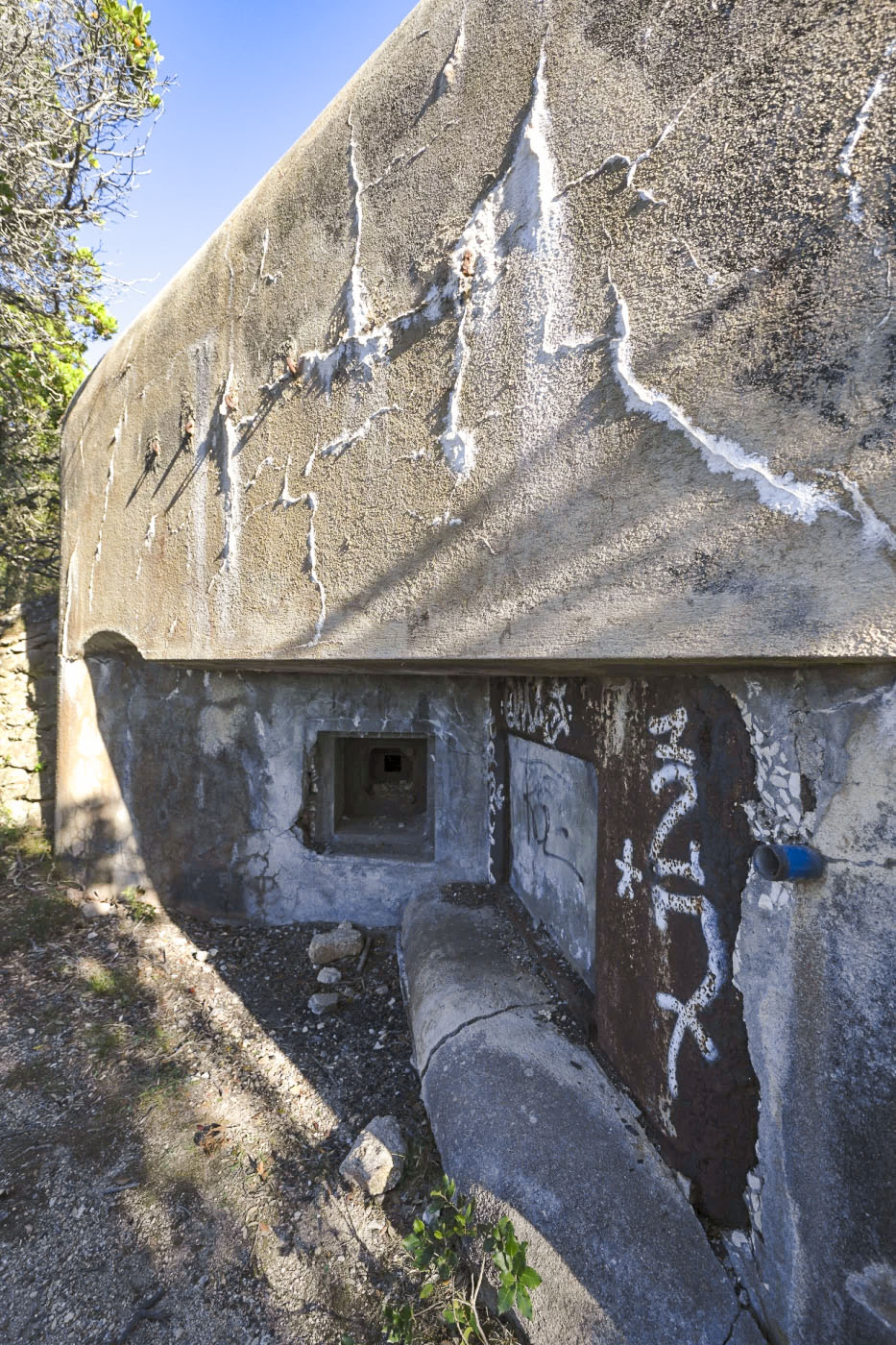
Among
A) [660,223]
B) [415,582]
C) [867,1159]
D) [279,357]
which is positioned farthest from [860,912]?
[279,357]

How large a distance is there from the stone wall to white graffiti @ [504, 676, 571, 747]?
398cm

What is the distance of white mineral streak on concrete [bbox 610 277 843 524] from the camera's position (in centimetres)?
101

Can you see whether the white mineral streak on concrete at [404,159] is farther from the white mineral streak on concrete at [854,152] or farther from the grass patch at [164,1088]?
the grass patch at [164,1088]

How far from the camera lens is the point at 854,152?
3.23 ft

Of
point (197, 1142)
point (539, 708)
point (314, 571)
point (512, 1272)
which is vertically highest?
point (314, 571)

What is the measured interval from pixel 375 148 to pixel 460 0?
0.40 m

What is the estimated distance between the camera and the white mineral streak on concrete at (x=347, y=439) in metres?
1.78

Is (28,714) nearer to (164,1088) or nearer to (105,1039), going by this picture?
(105,1039)

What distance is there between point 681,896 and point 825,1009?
372 millimetres

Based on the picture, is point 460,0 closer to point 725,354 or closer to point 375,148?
point 375,148

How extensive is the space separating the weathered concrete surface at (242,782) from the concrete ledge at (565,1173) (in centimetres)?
112

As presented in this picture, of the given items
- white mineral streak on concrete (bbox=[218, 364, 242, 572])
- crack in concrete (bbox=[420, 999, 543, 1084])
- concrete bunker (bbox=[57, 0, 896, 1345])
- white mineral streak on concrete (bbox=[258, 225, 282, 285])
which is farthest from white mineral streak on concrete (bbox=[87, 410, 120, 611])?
crack in concrete (bbox=[420, 999, 543, 1084])

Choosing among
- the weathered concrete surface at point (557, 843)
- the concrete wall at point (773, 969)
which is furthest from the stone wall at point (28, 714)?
the concrete wall at point (773, 969)

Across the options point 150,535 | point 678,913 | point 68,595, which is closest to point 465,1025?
point 678,913
